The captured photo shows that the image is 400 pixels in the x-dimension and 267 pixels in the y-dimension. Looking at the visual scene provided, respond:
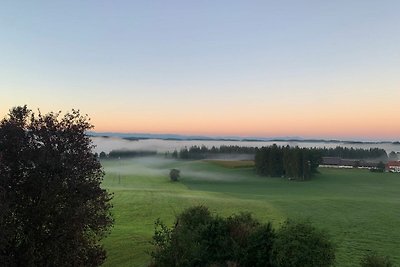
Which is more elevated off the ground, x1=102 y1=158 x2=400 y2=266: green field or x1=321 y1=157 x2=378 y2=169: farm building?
x1=321 y1=157 x2=378 y2=169: farm building

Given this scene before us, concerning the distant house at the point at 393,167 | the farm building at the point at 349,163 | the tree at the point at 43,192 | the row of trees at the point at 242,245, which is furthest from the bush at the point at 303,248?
the farm building at the point at 349,163

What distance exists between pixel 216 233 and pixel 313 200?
5053 cm

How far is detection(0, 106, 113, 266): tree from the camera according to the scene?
21.6 m

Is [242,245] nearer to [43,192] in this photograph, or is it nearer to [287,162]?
[43,192]

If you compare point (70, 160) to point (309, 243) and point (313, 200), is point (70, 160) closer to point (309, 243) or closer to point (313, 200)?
point (309, 243)

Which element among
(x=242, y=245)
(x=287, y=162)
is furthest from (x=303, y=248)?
(x=287, y=162)

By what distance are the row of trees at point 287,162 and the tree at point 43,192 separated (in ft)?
387

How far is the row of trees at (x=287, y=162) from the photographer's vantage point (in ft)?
442

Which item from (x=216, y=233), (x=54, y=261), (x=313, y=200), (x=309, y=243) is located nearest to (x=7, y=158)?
(x=54, y=261)

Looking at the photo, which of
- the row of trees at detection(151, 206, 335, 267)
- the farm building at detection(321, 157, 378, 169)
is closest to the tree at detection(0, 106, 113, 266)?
the row of trees at detection(151, 206, 335, 267)

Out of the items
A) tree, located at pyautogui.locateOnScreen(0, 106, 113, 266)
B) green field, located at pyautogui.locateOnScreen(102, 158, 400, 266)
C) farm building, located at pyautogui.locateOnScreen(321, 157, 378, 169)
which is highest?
tree, located at pyautogui.locateOnScreen(0, 106, 113, 266)

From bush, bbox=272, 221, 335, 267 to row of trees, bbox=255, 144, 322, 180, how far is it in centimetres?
10634

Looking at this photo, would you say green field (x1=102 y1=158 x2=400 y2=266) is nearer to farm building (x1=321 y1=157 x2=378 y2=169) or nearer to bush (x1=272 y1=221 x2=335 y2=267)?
bush (x1=272 y1=221 x2=335 y2=267)

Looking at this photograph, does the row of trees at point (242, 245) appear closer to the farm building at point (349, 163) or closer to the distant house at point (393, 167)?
the distant house at point (393, 167)
